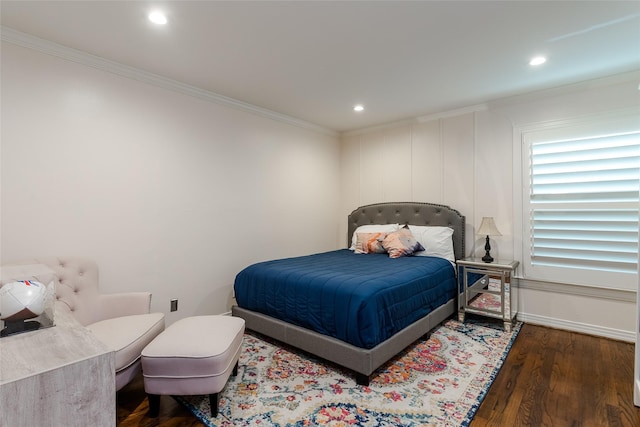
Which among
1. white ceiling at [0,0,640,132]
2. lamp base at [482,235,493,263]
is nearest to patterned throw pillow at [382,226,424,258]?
lamp base at [482,235,493,263]

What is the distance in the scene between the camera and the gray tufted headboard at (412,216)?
3848 millimetres

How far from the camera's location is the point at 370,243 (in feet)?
13.0

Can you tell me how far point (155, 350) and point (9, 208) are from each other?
1519mm

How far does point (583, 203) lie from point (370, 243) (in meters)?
2.19

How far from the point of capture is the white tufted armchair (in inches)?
77.3

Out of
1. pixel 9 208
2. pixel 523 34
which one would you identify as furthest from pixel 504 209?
pixel 9 208

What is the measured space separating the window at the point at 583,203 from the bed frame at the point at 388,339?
0.81 metres

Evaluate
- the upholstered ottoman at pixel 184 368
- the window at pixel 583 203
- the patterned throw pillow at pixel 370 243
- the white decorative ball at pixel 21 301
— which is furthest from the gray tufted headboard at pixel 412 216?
the white decorative ball at pixel 21 301

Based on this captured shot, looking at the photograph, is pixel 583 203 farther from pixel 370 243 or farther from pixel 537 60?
pixel 370 243

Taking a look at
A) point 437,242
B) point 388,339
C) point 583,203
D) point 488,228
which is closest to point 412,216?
point 437,242

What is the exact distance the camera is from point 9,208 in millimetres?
2207

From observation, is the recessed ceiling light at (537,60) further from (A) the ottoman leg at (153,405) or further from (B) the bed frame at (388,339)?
(A) the ottoman leg at (153,405)

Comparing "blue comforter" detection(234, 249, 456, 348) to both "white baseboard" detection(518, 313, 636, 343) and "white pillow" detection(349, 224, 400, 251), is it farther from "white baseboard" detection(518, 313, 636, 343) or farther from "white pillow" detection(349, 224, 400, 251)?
"white baseboard" detection(518, 313, 636, 343)

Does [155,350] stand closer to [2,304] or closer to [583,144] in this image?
[2,304]
